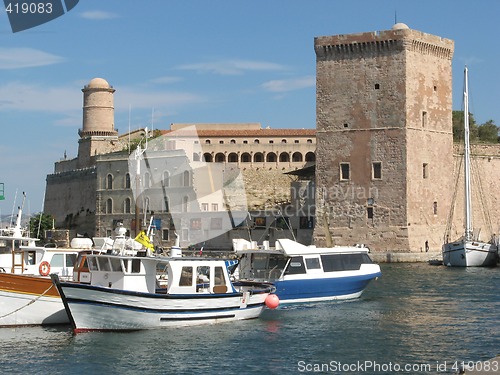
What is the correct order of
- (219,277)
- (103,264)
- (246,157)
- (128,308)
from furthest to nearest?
(246,157), (219,277), (103,264), (128,308)

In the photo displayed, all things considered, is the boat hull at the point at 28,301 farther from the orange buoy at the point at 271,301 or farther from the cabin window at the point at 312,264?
the cabin window at the point at 312,264

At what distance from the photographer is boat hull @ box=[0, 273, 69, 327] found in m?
21.0

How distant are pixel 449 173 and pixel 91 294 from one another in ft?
97.4

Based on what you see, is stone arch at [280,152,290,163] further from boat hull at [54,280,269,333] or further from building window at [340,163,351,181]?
boat hull at [54,280,269,333]

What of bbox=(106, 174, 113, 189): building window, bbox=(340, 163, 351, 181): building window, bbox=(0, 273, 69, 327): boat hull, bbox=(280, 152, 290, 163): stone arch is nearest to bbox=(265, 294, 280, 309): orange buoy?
bbox=(0, 273, 69, 327): boat hull

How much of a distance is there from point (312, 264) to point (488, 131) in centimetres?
5071

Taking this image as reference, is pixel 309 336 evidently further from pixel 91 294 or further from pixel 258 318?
A: pixel 91 294

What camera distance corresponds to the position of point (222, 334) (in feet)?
66.1

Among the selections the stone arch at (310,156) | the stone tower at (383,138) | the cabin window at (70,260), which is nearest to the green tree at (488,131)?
the stone arch at (310,156)

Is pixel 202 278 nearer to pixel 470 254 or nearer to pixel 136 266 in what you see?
pixel 136 266

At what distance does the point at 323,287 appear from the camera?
1013 inches

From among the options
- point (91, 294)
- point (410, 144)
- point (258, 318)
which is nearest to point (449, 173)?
point (410, 144)

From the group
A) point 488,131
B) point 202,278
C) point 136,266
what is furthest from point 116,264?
point 488,131

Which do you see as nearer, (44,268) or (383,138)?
(44,268)
